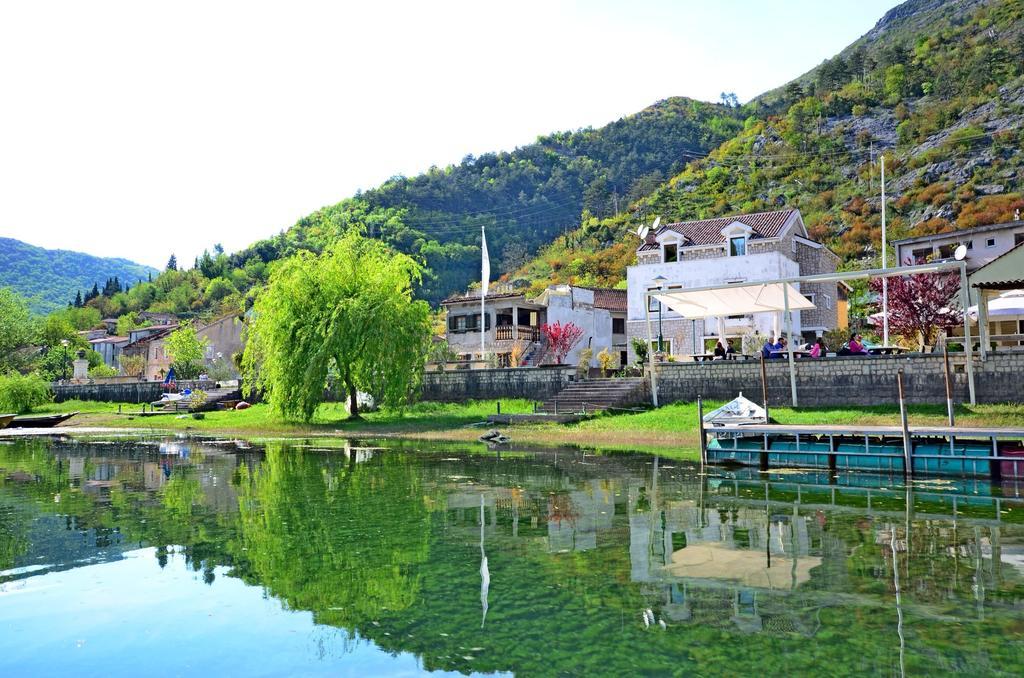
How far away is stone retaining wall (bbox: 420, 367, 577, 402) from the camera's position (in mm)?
36438

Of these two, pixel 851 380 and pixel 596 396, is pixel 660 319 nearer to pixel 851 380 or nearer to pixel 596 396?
pixel 596 396

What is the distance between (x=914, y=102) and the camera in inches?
3888

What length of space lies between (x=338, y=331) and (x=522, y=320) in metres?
18.2

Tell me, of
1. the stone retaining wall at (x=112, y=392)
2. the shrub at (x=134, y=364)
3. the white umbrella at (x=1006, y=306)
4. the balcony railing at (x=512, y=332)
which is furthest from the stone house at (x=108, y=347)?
the white umbrella at (x=1006, y=306)

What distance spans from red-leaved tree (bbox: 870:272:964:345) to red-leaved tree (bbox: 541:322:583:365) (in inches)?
685

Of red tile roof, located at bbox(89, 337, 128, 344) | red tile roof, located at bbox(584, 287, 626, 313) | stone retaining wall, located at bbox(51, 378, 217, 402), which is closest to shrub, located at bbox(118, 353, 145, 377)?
red tile roof, located at bbox(89, 337, 128, 344)

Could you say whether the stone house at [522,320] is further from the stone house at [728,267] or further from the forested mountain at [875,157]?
the forested mountain at [875,157]

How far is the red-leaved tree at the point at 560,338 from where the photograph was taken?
46844 millimetres

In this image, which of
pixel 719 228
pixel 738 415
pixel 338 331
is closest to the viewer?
pixel 738 415

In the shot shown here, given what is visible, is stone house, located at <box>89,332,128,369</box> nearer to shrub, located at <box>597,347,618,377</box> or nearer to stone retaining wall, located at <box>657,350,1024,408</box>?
shrub, located at <box>597,347,618,377</box>

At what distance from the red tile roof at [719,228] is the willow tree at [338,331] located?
54.9 feet

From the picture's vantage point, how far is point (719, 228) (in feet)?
148

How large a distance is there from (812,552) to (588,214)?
12379 cm

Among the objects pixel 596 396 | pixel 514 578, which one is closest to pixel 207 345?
pixel 596 396
